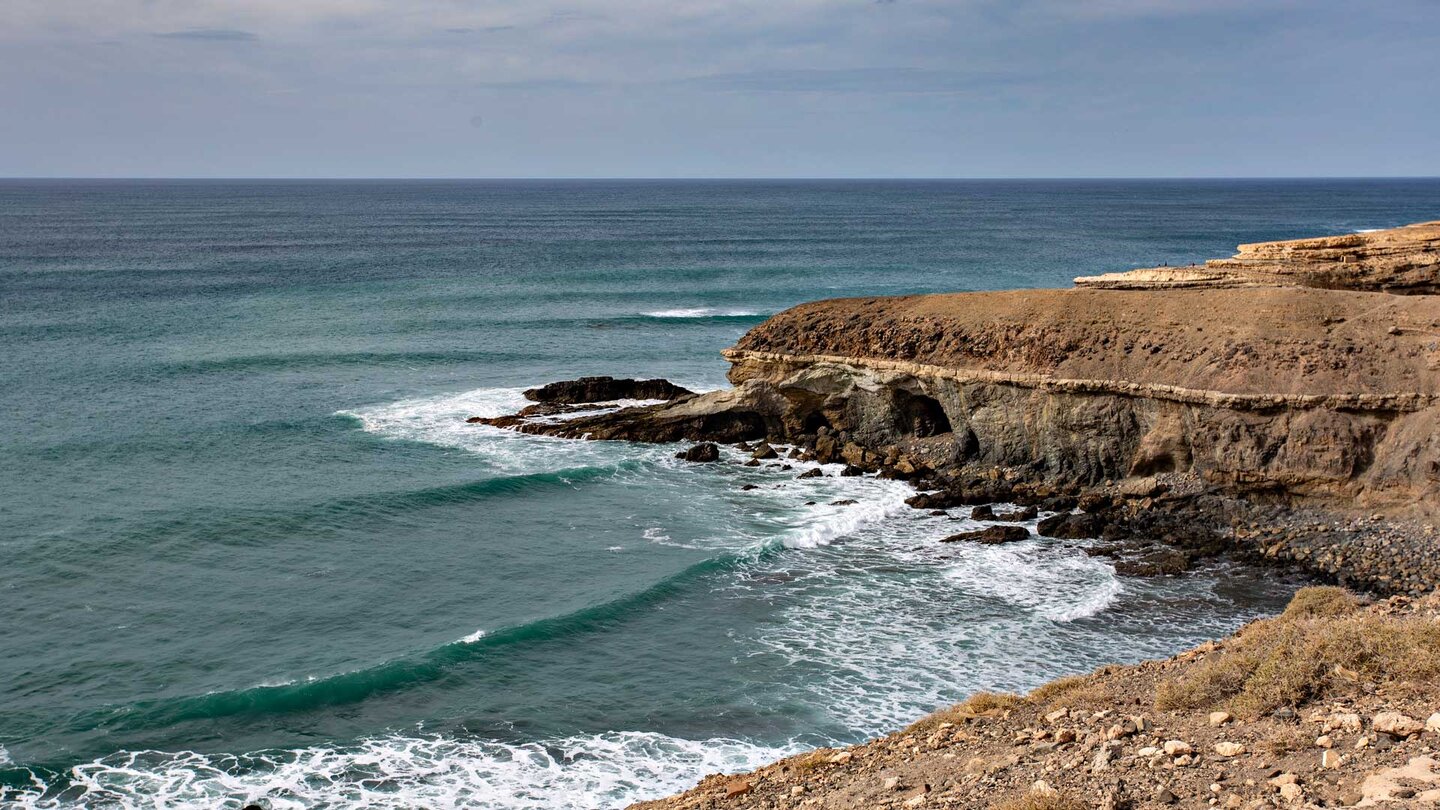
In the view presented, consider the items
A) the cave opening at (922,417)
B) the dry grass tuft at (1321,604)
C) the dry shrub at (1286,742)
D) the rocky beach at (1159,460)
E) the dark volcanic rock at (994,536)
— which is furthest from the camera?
the cave opening at (922,417)

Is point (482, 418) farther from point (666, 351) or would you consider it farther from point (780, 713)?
point (780, 713)

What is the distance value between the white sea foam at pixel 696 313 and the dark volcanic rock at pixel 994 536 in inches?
1614

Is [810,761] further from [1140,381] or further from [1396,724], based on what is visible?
[1140,381]

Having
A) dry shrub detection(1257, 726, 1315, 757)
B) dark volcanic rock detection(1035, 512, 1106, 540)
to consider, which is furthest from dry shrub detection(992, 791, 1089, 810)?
dark volcanic rock detection(1035, 512, 1106, 540)

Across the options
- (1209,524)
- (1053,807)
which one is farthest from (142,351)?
(1053,807)

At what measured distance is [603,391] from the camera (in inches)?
1881

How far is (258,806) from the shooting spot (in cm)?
1802

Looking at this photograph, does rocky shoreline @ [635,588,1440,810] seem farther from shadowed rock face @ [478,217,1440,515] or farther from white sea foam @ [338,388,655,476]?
white sea foam @ [338,388,655,476]

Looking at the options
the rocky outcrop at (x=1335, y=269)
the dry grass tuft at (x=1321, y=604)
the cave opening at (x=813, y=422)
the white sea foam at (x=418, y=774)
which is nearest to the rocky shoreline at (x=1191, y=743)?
the dry grass tuft at (x=1321, y=604)

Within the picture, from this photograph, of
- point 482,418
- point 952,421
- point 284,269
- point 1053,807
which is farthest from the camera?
point 284,269

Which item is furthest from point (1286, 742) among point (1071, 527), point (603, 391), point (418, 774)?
point (603, 391)

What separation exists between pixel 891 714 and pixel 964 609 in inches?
225

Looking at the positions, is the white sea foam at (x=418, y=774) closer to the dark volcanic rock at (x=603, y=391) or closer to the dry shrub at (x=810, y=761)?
the dry shrub at (x=810, y=761)

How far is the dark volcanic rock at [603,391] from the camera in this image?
4756 centimetres
